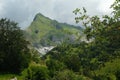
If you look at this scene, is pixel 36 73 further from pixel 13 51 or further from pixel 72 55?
pixel 72 55

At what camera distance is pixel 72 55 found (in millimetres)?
13453

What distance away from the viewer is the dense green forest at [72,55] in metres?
13.1

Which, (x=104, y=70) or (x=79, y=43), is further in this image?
(x=104, y=70)

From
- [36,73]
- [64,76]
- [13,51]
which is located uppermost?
[13,51]

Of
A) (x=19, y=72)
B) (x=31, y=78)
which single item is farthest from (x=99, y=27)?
(x=19, y=72)

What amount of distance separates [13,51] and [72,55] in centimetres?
9844

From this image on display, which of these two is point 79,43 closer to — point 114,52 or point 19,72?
point 114,52

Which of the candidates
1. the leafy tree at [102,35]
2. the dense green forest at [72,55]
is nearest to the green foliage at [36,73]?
the dense green forest at [72,55]

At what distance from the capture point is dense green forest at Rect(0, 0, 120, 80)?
42.8 ft

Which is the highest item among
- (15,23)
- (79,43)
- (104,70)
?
(15,23)

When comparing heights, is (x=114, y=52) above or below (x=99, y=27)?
below

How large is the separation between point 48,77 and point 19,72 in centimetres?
1532

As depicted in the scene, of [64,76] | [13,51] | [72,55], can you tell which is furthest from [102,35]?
[13,51]

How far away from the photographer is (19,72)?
109 m
